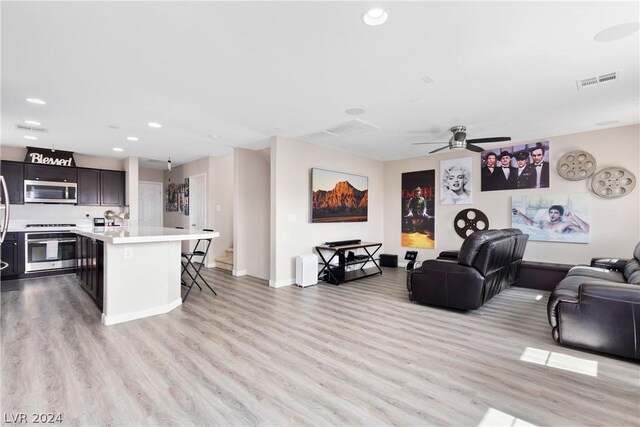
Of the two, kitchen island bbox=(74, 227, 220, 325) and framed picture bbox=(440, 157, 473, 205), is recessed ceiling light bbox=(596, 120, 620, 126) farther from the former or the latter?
kitchen island bbox=(74, 227, 220, 325)

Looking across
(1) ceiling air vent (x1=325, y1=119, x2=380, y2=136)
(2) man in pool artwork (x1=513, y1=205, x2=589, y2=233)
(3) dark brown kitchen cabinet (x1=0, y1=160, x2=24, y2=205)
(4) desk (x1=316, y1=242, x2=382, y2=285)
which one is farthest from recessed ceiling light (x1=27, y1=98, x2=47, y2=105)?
(2) man in pool artwork (x1=513, y1=205, x2=589, y2=233)

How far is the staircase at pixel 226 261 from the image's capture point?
659cm

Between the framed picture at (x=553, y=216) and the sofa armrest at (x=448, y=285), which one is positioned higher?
the framed picture at (x=553, y=216)

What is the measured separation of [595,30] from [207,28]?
2.88m

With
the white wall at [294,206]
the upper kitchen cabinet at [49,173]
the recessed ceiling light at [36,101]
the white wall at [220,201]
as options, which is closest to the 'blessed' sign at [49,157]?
the upper kitchen cabinet at [49,173]

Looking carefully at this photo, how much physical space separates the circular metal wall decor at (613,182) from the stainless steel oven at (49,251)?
941 centimetres

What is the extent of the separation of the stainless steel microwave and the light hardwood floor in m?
2.77

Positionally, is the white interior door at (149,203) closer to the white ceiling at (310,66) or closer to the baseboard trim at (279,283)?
the white ceiling at (310,66)

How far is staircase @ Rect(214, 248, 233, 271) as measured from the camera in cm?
659

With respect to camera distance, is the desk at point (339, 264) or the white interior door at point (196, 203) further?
the white interior door at point (196, 203)

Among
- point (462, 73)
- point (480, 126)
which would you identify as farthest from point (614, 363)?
point (480, 126)

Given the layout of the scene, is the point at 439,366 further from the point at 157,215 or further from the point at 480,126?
the point at 157,215

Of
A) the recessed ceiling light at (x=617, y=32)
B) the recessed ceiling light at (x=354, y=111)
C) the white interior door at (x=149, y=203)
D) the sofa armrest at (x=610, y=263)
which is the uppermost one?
the recessed ceiling light at (x=354, y=111)

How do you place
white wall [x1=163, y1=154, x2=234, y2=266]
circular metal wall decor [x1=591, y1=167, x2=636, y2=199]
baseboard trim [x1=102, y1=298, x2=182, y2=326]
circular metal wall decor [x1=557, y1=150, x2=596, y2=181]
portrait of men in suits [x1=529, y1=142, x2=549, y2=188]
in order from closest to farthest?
baseboard trim [x1=102, y1=298, x2=182, y2=326] → circular metal wall decor [x1=591, y1=167, x2=636, y2=199] → circular metal wall decor [x1=557, y1=150, x2=596, y2=181] → portrait of men in suits [x1=529, y1=142, x2=549, y2=188] → white wall [x1=163, y1=154, x2=234, y2=266]
